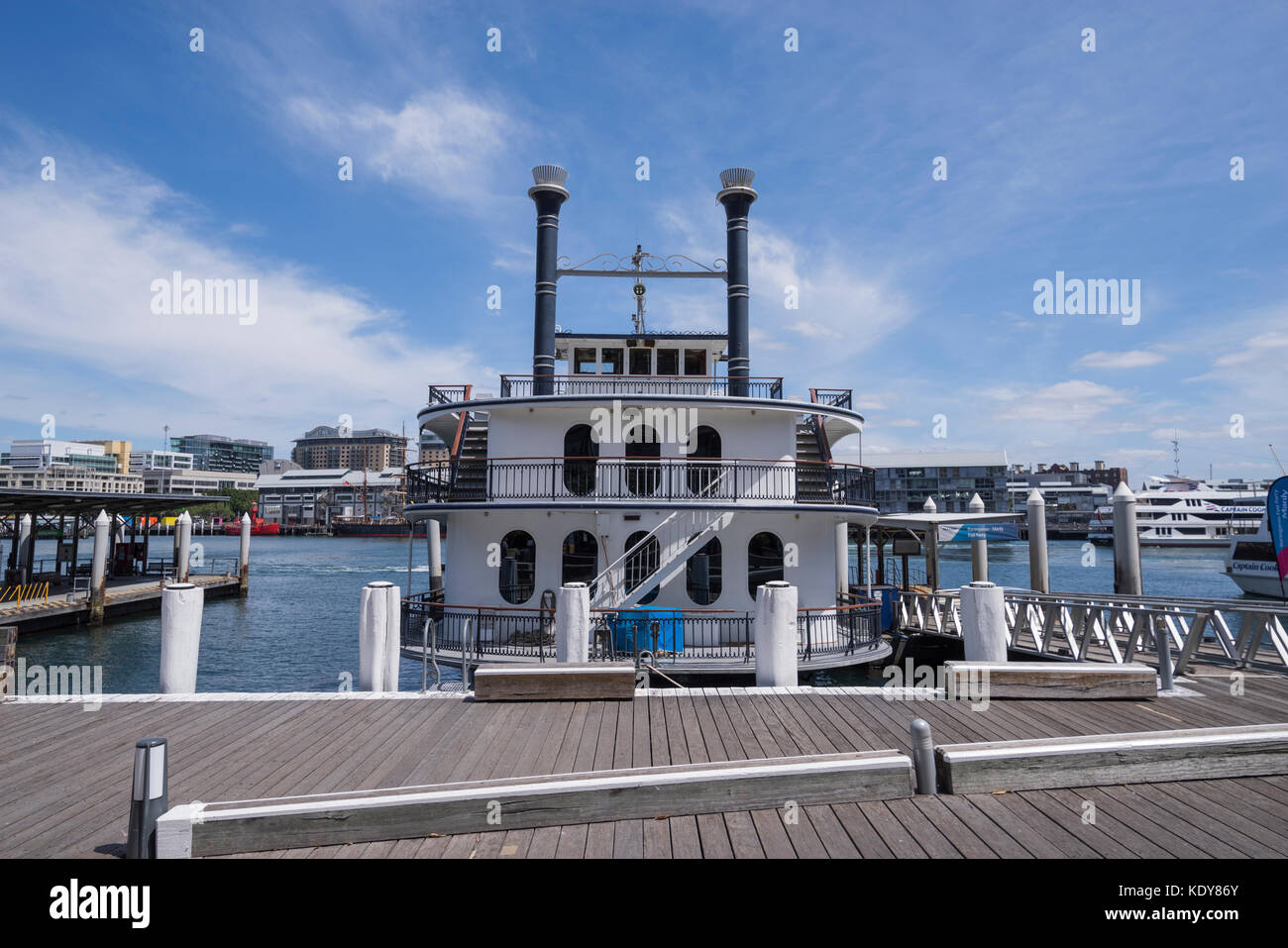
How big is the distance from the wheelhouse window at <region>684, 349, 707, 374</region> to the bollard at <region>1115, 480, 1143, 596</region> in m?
10.9

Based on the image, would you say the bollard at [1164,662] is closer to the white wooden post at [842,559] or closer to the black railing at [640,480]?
the black railing at [640,480]

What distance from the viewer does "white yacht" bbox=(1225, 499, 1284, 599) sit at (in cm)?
3728

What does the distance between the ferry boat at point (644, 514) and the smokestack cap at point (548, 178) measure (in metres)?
5.18

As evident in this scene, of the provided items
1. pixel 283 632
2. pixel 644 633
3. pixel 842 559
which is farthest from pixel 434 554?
pixel 644 633

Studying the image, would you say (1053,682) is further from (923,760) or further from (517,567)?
(517,567)

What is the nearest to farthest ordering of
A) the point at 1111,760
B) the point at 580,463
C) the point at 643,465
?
the point at 1111,760
the point at 643,465
the point at 580,463

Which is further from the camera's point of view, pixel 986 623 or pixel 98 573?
pixel 98 573

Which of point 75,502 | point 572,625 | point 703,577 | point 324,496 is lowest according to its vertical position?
point 572,625

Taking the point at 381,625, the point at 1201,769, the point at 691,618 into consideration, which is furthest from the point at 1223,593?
the point at 381,625

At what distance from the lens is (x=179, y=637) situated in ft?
27.9

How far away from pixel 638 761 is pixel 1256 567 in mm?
45928

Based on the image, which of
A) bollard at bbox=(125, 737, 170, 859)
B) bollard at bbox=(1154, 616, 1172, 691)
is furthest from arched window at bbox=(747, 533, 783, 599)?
bollard at bbox=(125, 737, 170, 859)

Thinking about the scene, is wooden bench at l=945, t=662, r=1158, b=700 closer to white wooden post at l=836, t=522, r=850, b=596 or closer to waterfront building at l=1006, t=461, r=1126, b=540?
white wooden post at l=836, t=522, r=850, b=596

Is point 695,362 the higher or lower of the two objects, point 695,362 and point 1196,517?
the higher
